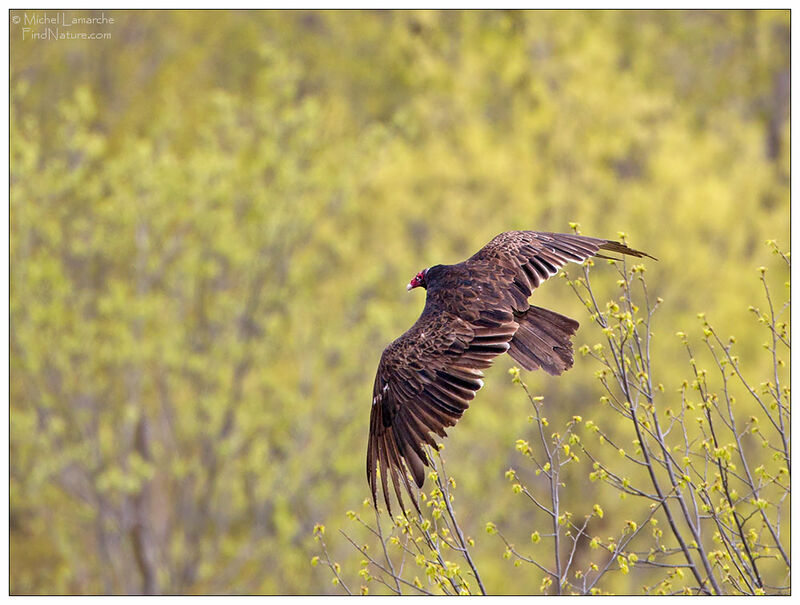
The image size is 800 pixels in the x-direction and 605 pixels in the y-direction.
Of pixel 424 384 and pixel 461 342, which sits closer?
pixel 424 384

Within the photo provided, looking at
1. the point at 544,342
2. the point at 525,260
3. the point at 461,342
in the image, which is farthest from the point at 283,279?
the point at 461,342

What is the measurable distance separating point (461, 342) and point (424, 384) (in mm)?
283

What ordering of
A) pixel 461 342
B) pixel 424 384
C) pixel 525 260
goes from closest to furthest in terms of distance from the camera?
pixel 424 384 < pixel 461 342 < pixel 525 260

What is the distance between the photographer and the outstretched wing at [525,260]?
5664 millimetres

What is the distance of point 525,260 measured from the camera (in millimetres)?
5844

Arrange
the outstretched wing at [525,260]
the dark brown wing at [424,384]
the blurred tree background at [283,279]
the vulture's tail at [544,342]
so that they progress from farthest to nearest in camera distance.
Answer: the blurred tree background at [283,279], the outstretched wing at [525,260], the vulture's tail at [544,342], the dark brown wing at [424,384]

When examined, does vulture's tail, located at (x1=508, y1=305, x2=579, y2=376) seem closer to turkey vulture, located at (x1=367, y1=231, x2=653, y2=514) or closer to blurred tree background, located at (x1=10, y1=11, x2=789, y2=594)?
turkey vulture, located at (x1=367, y1=231, x2=653, y2=514)

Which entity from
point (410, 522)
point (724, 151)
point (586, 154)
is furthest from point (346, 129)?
point (410, 522)

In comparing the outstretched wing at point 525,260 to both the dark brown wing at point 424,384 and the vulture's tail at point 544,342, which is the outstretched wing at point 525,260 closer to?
the vulture's tail at point 544,342

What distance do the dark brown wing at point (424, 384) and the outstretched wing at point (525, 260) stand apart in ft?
1.43

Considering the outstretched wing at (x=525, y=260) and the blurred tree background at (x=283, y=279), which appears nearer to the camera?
the outstretched wing at (x=525, y=260)

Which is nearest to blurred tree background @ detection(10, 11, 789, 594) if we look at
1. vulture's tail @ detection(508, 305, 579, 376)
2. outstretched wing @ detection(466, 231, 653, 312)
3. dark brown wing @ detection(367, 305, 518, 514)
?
outstretched wing @ detection(466, 231, 653, 312)

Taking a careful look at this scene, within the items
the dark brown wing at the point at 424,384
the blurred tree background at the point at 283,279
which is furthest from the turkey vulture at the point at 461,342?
the blurred tree background at the point at 283,279

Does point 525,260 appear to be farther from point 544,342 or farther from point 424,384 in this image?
point 424,384
